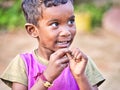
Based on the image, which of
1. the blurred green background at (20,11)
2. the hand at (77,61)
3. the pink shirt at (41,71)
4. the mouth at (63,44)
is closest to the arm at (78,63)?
the hand at (77,61)

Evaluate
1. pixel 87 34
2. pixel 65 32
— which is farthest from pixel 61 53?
pixel 87 34

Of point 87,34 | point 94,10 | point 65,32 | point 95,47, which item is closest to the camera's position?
point 65,32

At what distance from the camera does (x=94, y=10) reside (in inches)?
409

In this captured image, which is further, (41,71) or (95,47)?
(95,47)

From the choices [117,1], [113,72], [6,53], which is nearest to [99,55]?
[113,72]

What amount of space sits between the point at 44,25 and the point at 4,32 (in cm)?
668

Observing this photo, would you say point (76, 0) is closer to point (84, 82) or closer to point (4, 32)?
point (4, 32)

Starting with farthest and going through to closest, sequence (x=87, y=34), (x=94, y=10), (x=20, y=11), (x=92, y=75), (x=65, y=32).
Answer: (x=94, y=10), (x=20, y=11), (x=87, y=34), (x=92, y=75), (x=65, y=32)

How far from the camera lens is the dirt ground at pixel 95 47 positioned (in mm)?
7160

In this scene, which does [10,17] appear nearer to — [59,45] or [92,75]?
[92,75]

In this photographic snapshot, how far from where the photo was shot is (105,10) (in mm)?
10578

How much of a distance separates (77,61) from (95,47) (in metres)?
6.03

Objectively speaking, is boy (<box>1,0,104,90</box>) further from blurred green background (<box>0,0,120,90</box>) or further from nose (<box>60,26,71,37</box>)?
blurred green background (<box>0,0,120,90</box>)

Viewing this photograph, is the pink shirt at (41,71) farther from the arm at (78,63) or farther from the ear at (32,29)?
the arm at (78,63)
